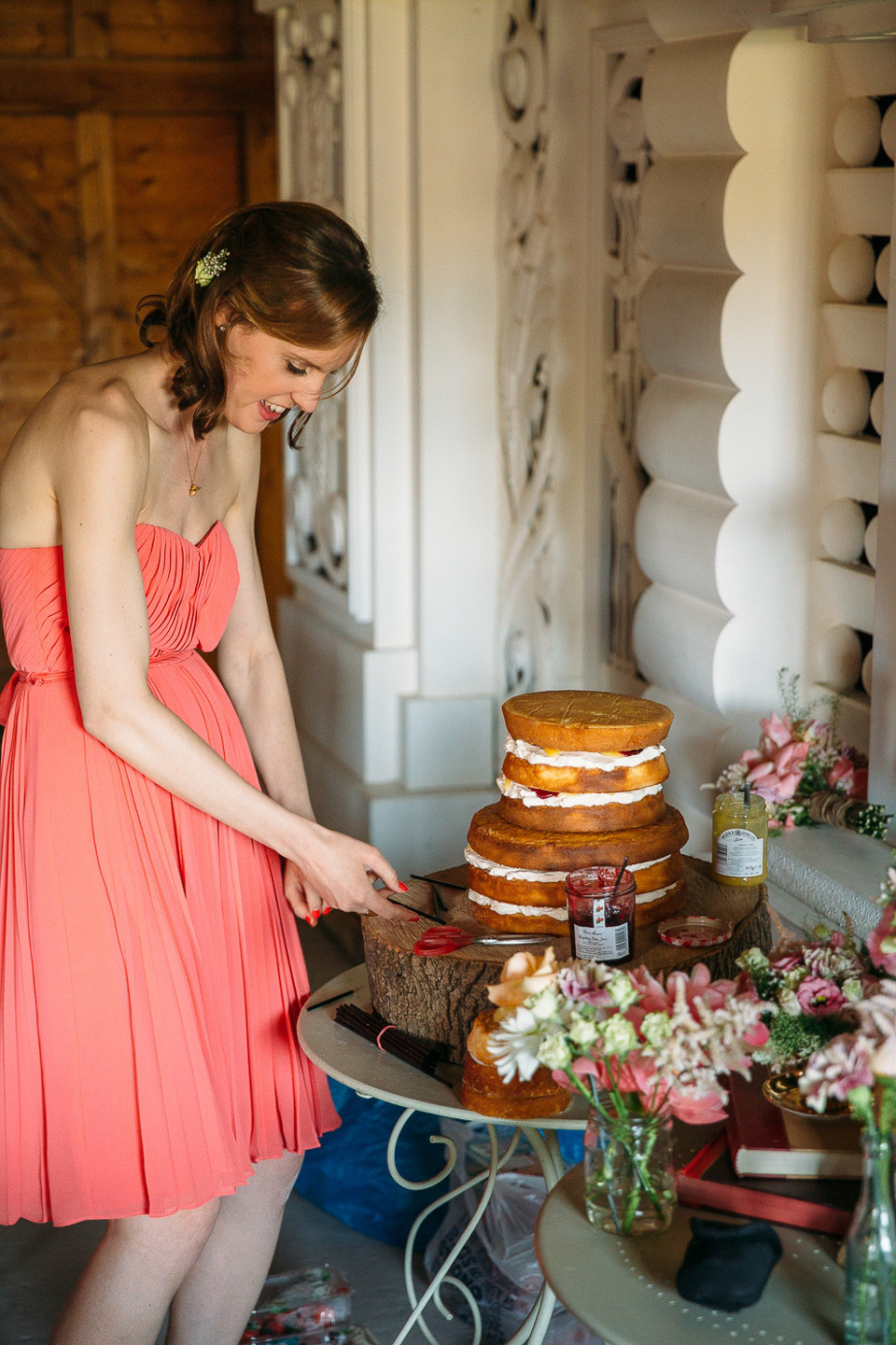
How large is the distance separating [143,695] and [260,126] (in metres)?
6.08

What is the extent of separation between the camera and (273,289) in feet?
5.78

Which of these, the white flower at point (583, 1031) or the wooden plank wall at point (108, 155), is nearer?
the white flower at point (583, 1031)

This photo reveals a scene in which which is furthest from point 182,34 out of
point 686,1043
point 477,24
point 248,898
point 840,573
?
point 686,1043

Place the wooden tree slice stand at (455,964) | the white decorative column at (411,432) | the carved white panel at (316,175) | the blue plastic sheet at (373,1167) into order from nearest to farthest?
the wooden tree slice stand at (455,964) < the blue plastic sheet at (373,1167) < the white decorative column at (411,432) < the carved white panel at (316,175)

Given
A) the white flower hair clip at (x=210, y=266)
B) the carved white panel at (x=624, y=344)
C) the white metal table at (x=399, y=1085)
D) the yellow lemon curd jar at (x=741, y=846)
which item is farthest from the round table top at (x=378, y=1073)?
the carved white panel at (x=624, y=344)

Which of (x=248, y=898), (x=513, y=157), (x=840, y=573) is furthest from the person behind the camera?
(x=513, y=157)

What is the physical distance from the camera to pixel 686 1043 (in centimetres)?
133

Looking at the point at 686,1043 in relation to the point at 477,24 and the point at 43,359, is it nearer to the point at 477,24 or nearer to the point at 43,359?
the point at 477,24

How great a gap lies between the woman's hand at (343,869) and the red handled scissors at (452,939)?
8cm

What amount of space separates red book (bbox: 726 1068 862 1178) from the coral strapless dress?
28.2 inches

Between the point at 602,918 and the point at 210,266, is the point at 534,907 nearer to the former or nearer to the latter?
the point at 602,918

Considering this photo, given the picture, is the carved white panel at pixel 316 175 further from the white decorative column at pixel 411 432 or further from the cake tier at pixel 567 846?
the cake tier at pixel 567 846

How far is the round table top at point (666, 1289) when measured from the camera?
1240 millimetres

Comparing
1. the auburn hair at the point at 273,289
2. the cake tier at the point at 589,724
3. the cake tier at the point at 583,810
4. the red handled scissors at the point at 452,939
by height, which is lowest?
the red handled scissors at the point at 452,939
